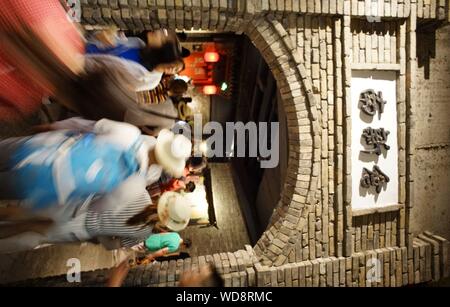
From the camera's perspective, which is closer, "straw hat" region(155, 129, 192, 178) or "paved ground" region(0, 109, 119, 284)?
"straw hat" region(155, 129, 192, 178)

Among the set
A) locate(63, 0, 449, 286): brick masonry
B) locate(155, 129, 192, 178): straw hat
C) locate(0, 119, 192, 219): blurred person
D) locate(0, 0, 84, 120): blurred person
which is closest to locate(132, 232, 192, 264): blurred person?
locate(63, 0, 449, 286): brick masonry

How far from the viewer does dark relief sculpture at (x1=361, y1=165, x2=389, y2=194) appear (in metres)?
3.58

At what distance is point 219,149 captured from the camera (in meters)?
7.04

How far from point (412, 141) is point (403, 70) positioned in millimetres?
956

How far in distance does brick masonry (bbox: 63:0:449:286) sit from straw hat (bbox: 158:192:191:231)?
1.12 m

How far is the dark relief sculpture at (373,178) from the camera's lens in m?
3.58

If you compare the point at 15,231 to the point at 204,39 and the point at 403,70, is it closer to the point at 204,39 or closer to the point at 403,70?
the point at 403,70

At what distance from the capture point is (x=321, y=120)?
3.47 m

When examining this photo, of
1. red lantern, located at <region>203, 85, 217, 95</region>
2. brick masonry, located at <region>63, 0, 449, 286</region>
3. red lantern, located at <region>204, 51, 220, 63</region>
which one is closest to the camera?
brick masonry, located at <region>63, 0, 449, 286</region>

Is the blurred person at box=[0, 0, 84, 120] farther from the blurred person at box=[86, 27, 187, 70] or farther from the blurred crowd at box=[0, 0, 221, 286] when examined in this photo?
the blurred person at box=[86, 27, 187, 70]

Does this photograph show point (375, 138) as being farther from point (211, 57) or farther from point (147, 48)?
point (211, 57)
